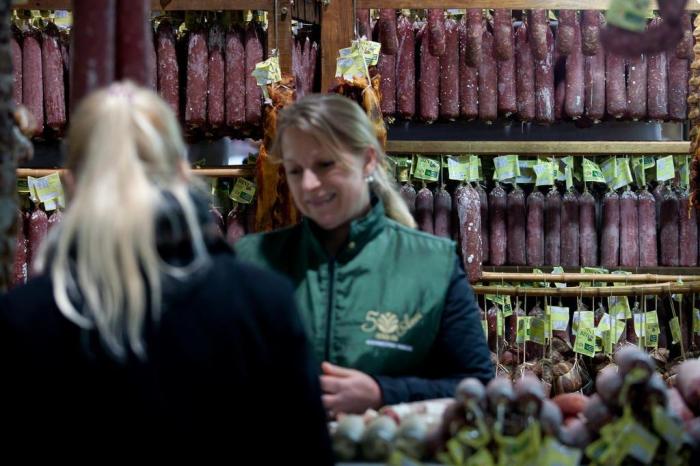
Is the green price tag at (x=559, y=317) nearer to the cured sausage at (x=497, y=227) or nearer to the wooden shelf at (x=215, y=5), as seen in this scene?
the cured sausage at (x=497, y=227)

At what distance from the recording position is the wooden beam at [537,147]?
19.8 ft

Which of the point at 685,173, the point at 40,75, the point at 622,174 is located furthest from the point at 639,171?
the point at 40,75

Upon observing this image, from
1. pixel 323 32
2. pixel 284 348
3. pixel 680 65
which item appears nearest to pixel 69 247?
pixel 284 348

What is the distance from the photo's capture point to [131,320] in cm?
174

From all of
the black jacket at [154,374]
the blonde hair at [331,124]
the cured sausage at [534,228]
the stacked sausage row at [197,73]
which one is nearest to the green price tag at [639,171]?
the cured sausage at [534,228]

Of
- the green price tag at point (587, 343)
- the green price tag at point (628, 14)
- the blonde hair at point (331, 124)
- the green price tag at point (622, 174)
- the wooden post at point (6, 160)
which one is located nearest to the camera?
the wooden post at point (6, 160)

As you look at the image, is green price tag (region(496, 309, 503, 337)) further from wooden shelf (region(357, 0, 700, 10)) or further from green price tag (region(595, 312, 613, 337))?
wooden shelf (region(357, 0, 700, 10))

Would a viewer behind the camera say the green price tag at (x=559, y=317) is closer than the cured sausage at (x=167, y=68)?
No

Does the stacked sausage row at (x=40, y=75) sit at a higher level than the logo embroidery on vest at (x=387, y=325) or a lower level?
higher

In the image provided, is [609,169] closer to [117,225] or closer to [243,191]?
[243,191]

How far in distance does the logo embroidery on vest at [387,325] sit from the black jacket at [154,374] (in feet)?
3.34

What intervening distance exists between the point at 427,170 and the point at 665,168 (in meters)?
1.49

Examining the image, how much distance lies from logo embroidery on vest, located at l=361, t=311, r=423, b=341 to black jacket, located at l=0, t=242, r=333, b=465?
1017mm

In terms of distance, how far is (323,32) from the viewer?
→ 5586mm
